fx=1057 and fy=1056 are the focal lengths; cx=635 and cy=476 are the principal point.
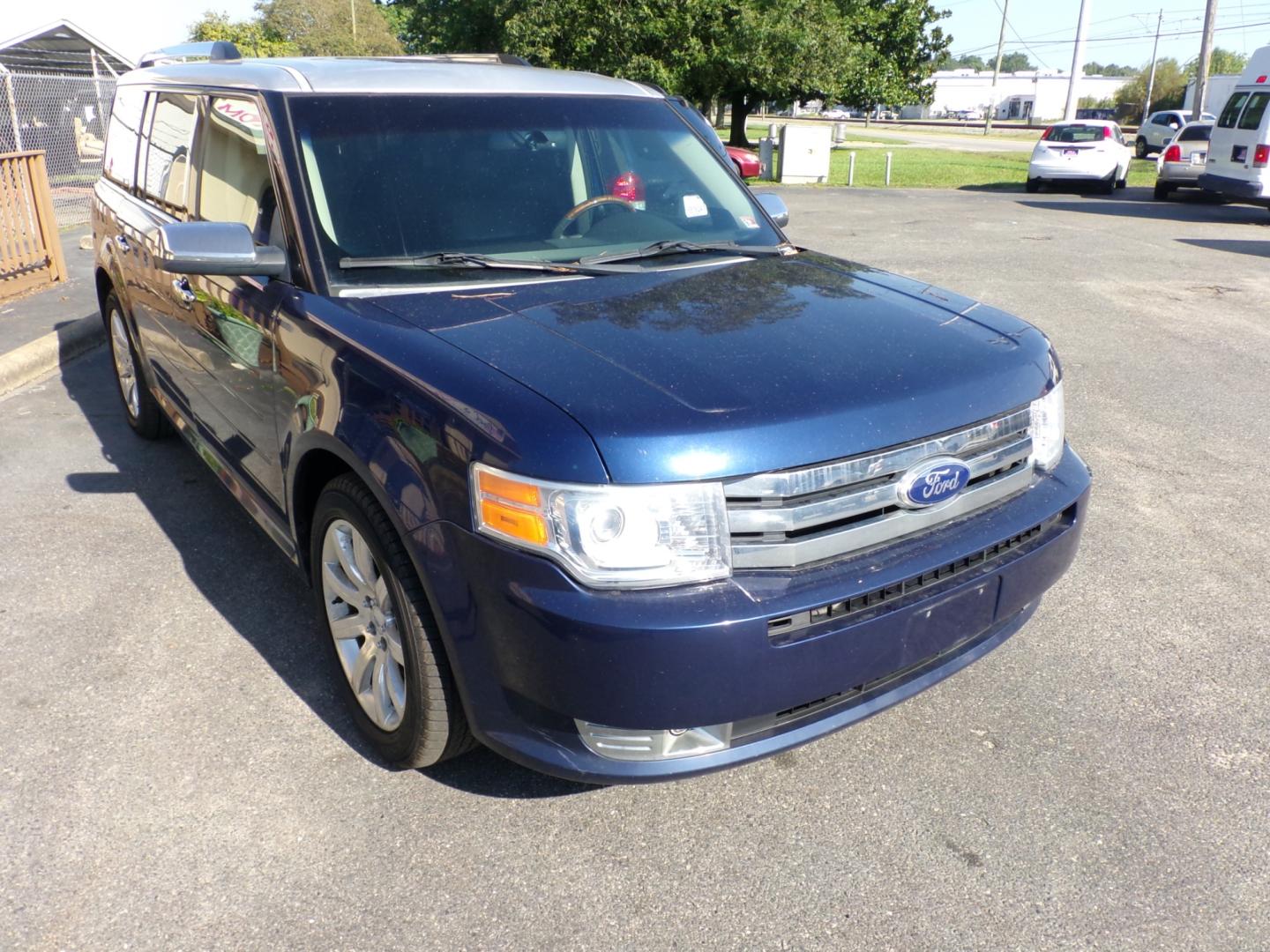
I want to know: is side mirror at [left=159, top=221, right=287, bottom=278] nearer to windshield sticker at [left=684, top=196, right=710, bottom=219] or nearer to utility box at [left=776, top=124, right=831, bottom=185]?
windshield sticker at [left=684, top=196, right=710, bottom=219]

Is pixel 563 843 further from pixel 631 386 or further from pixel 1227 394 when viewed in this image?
pixel 1227 394

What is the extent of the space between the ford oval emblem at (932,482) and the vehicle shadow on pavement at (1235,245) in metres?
13.0

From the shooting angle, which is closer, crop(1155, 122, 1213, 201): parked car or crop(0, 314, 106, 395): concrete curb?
crop(0, 314, 106, 395): concrete curb

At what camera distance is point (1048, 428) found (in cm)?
305

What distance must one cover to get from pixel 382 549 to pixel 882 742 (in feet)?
5.22

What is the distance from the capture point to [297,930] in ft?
8.02

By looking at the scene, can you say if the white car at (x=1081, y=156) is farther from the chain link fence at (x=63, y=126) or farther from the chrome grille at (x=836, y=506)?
the chrome grille at (x=836, y=506)

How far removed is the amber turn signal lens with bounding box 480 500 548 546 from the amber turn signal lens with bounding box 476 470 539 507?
0.03 feet

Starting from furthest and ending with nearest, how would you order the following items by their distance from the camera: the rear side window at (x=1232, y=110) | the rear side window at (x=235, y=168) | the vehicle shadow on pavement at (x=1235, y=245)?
the rear side window at (x=1232, y=110) → the vehicle shadow on pavement at (x=1235, y=245) → the rear side window at (x=235, y=168)

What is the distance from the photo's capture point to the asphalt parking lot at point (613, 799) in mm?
2488

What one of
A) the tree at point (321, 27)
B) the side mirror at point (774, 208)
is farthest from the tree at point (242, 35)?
the side mirror at point (774, 208)

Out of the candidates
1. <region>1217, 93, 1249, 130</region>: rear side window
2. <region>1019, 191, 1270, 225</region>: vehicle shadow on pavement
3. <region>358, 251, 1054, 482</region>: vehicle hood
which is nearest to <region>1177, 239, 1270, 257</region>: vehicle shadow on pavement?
<region>1019, 191, 1270, 225</region>: vehicle shadow on pavement

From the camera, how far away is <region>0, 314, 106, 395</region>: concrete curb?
706cm

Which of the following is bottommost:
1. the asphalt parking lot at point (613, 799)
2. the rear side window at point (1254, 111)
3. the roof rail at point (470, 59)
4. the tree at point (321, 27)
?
the asphalt parking lot at point (613, 799)
